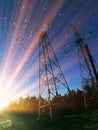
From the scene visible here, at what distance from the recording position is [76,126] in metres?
21.2

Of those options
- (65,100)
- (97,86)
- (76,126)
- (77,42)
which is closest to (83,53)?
(77,42)

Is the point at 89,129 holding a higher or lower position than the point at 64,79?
lower

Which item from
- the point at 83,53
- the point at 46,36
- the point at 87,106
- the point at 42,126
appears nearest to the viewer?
the point at 42,126

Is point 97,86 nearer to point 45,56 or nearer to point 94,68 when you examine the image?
point 94,68

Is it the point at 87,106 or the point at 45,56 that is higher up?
the point at 45,56

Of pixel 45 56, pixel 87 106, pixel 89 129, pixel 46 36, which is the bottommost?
pixel 89 129

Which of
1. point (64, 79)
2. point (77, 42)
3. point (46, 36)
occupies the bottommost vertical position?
point (64, 79)

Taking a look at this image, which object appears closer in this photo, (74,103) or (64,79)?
(64,79)

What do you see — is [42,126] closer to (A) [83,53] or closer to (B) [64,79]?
(B) [64,79]

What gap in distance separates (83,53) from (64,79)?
12.3 m

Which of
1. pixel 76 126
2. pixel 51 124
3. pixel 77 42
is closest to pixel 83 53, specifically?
pixel 77 42

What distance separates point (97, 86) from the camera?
44.0 metres

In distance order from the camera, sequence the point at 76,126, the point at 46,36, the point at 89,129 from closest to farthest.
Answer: the point at 89,129 → the point at 76,126 → the point at 46,36

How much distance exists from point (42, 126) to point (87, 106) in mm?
18784
